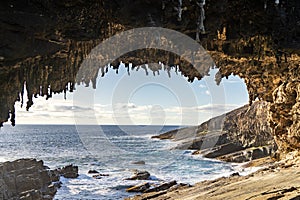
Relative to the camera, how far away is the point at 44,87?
10.8m

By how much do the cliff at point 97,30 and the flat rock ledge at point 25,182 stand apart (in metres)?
12.4

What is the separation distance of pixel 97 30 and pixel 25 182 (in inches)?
732

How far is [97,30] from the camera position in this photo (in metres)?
8.95

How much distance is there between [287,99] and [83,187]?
20.1 metres

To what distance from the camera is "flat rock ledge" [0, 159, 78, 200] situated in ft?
69.1

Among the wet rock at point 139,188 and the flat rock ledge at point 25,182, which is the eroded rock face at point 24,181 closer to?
the flat rock ledge at point 25,182

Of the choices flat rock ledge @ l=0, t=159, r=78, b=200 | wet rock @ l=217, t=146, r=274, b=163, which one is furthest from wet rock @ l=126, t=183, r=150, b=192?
wet rock @ l=217, t=146, r=274, b=163

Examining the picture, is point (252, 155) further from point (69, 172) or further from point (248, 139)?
point (69, 172)

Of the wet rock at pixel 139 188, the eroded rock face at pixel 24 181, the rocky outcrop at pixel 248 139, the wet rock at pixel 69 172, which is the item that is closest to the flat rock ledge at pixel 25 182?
the eroded rock face at pixel 24 181

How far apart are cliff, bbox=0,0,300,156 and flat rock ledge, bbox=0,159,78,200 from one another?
1244 cm

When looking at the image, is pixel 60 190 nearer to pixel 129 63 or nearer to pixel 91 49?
pixel 129 63

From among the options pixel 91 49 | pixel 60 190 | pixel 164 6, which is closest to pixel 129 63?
pixel 91 49

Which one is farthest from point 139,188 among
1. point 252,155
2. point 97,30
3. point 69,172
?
point 252,155

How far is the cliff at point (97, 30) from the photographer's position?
739 centimetres
